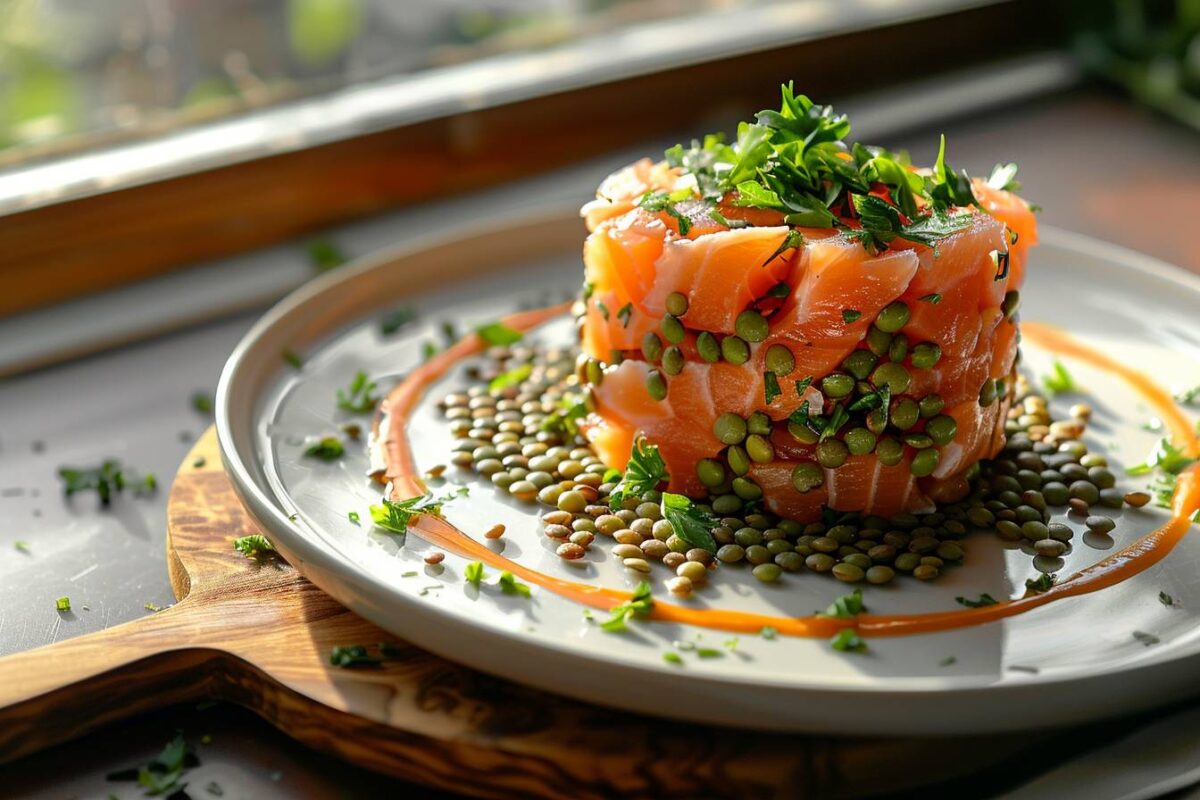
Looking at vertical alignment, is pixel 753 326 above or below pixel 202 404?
above

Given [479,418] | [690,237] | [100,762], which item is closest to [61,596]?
[100,762]

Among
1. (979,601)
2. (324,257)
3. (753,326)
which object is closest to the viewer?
(979,601)

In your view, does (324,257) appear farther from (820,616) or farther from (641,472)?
(820,616)

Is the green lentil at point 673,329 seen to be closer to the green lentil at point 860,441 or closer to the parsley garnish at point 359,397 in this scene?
the green lentil at point 860,441

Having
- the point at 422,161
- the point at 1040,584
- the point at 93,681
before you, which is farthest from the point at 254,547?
the point at 422,161

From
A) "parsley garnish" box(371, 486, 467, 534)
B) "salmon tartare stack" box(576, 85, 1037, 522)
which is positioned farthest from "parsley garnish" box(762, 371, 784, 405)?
"parsley garnish" box(371, 486, 467, 534)

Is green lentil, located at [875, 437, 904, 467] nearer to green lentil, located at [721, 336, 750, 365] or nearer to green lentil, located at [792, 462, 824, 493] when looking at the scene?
green lentil, located at [792, 462, 824, 493]

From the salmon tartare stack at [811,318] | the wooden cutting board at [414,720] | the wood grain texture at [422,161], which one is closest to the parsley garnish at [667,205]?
the salmon tartare stack at [811,318]
